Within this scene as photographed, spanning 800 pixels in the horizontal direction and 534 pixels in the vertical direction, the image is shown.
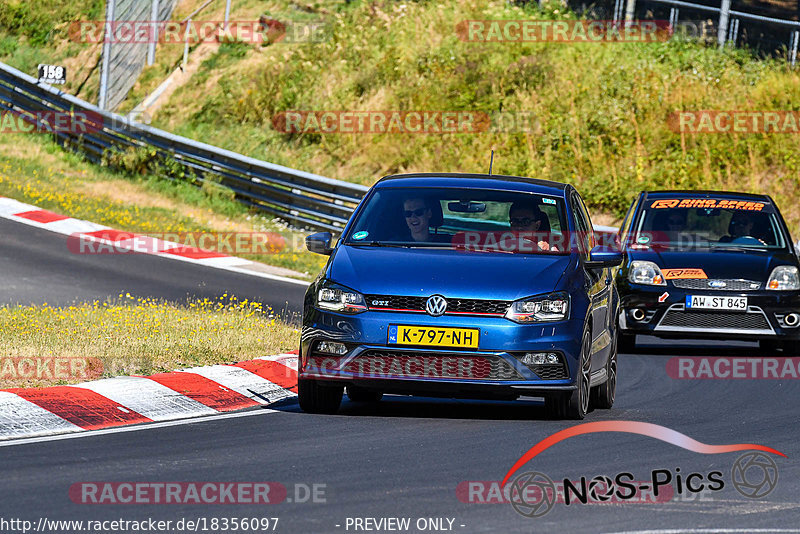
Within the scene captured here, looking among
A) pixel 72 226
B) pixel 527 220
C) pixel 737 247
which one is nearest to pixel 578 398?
pixel 527 220

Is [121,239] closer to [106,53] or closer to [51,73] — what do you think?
[51,73]

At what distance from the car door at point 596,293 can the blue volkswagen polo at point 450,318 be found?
0.11ft

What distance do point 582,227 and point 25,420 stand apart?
14.4 ft

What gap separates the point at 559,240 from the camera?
1002 cm

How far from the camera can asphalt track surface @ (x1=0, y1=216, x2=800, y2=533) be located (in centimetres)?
623

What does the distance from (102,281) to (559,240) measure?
8.47 meters

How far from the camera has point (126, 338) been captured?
11.4 metres

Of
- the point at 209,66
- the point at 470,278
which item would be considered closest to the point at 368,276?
the point at 470,278

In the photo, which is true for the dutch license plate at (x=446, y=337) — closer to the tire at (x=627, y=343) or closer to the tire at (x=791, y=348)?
the tire at (x=627, y=343)

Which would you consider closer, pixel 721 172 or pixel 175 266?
pixel 175 266

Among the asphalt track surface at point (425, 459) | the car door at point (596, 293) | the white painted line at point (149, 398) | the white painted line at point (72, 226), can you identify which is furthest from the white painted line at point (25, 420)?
the white painted line at point (72, 226)

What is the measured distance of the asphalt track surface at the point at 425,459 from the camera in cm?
623

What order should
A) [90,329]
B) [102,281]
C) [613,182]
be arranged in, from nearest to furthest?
1. [90,329]
2. [102,281]
3. [613,182]

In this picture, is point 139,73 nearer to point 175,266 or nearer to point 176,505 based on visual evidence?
point 175,266
